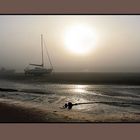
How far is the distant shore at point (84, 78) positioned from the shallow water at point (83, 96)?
0.10 feet

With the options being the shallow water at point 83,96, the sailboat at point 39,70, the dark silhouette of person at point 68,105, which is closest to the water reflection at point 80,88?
the shallow water at point 83,96

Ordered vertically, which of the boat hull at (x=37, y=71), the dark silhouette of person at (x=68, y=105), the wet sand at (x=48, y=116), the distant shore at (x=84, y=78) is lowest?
the wet sand at (x=48, y=116)

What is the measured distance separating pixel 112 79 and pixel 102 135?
427 millimetres

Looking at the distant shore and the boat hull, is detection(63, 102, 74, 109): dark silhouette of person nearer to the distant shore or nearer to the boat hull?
the distant shore

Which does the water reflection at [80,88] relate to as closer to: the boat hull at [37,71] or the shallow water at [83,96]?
the shallow water at [83,96]

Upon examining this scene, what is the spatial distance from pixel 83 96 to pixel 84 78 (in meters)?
0.13

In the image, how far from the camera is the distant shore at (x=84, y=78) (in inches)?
98.1

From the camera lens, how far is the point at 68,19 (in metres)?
2.50

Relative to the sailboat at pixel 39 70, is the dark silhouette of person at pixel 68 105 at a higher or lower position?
lower

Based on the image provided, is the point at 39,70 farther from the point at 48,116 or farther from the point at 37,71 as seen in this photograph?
the point at 48,116

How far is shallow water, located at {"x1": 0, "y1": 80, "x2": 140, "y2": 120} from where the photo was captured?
2.49 metres

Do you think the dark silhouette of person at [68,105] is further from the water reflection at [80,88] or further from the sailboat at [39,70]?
the sailboat at [39,70]

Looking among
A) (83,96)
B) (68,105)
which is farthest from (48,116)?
(83,96)

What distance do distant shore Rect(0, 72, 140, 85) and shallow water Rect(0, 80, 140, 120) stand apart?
0.10 ft
